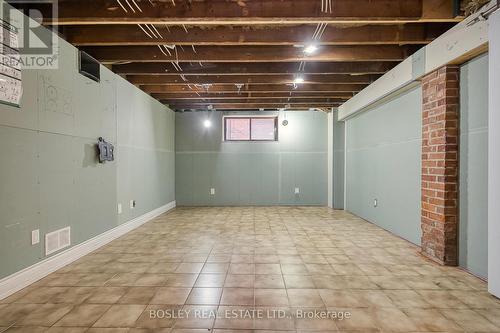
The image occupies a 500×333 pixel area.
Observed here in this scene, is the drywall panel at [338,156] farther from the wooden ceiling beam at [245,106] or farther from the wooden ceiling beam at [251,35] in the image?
the wooden ceiling beam at [251,35]

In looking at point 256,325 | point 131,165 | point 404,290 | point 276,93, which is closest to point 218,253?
point 256,325

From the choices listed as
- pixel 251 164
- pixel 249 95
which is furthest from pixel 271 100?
pixel 251 164

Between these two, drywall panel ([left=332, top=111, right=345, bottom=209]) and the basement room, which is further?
drywall panel ([left=332, top=111, right=345, bottom=209])

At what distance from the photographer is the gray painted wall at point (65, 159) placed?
2.44 m

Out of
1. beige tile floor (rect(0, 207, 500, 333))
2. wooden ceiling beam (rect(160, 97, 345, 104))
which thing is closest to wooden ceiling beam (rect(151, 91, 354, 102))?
wooden ceiling beam (rect(160, 97, 345, 104))

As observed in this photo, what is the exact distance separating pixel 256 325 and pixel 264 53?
3.20 meters

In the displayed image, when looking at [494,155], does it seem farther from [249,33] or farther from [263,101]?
[263,101]

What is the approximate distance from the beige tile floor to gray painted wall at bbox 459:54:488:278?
259mm

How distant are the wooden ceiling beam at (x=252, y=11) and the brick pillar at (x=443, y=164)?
2.31 ft

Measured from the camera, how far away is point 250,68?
424 centimetres

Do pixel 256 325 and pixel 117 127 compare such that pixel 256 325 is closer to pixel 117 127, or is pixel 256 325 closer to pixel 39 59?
pixel 39 59

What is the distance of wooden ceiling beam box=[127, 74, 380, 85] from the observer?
468 centimetres

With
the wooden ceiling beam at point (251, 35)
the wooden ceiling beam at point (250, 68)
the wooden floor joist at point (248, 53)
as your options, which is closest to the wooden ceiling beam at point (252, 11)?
the wooden ceiling beam at point (251, 35)

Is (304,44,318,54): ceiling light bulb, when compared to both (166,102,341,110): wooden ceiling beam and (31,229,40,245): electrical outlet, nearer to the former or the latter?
(166,102,341,110): wooden ceiling beam
